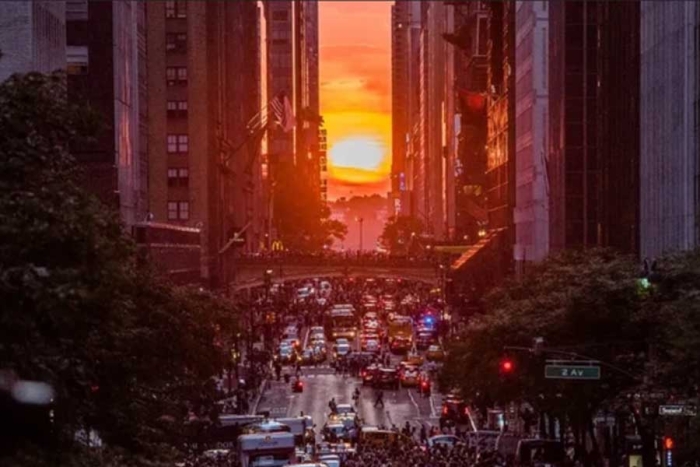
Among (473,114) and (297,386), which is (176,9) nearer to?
(473,114)

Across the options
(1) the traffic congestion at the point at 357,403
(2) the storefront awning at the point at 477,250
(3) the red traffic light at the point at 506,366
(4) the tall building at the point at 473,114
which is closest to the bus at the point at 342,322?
(1) the traffic congestion at the point at 357,403

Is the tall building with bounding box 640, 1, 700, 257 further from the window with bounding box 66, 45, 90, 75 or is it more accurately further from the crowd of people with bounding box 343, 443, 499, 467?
the window with bounding box 66, 45, 90, 75

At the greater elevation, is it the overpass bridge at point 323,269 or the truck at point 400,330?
the overpass bridge at point 323,269

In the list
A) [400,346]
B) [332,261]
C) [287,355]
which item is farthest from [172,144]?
[287,355]

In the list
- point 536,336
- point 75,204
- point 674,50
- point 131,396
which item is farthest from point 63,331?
point 674,50

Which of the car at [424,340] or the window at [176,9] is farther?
the window at [176,9]

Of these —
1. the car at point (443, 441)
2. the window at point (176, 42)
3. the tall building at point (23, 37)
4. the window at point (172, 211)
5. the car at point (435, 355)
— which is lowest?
the car at point (443, 441)

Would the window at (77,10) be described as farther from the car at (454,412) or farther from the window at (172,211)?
the window at (172,211)

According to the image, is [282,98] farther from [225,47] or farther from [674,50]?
[674,50]
